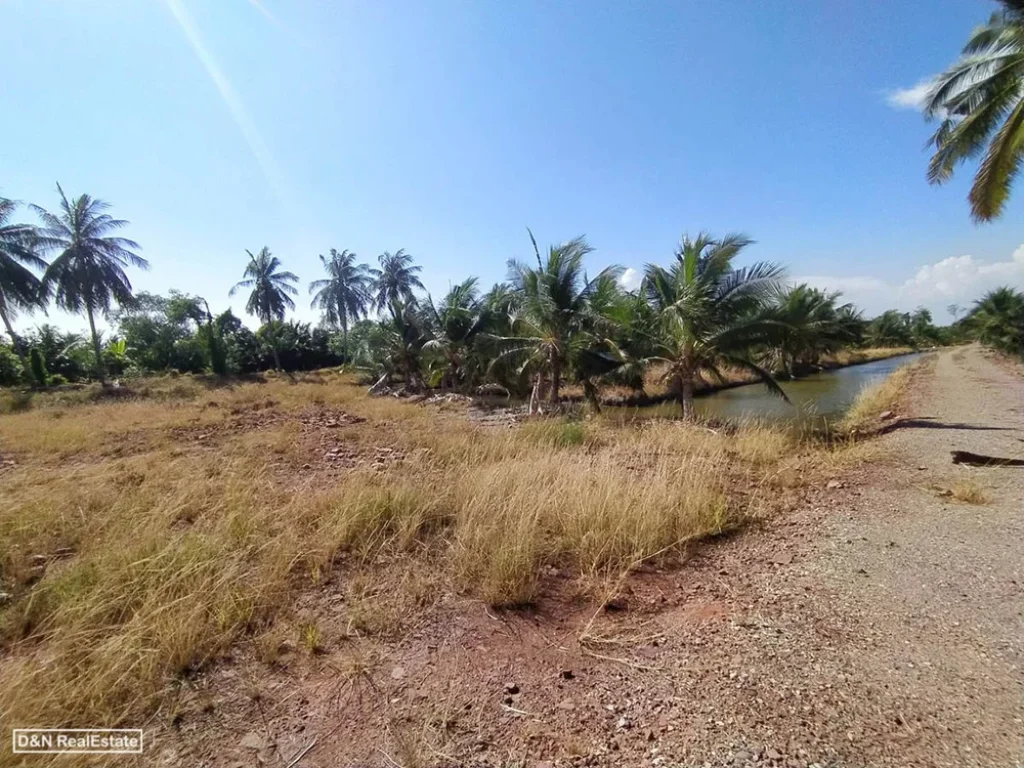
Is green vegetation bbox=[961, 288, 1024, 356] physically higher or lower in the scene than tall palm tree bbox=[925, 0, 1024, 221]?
lower

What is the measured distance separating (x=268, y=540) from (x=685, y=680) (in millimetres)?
3203

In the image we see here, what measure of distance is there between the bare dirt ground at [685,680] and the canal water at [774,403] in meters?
10.4

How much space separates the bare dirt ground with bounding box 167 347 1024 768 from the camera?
1691mm

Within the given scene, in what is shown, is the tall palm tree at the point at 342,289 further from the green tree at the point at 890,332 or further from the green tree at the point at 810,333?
the green tree at the point at 890,332

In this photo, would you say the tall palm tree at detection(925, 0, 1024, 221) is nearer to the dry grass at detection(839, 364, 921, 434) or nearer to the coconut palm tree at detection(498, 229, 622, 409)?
→ the dry grass at detection(839, 364, 921, 434)

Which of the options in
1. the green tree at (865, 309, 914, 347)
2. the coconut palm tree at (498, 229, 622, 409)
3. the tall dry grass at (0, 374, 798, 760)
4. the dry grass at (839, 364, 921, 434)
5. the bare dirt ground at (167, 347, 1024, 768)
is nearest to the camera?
the bare dirt ground at (167, 347, 1024, 768)

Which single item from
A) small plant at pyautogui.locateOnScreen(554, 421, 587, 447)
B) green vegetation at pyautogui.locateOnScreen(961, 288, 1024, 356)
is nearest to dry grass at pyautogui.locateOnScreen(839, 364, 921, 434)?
small plant at pyautogui.locateOnScreen(554, 421, 587, 447)

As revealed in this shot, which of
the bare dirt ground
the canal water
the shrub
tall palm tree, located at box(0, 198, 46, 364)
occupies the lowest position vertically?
the canal water

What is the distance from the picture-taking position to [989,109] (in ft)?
27.0

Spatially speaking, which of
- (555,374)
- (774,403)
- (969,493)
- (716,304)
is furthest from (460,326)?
(969,493)

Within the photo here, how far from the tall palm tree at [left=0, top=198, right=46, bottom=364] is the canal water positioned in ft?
103

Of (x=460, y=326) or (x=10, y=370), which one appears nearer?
(x=460, y=326)

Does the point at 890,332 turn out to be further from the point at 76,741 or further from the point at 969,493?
the point at 76,741

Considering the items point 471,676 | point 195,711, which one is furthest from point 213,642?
point 471,676
